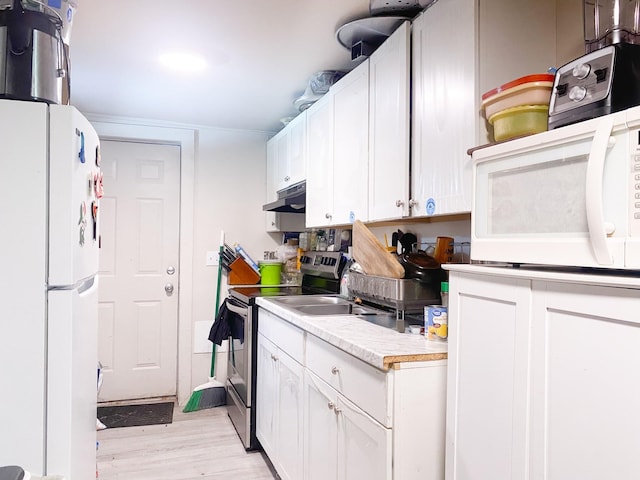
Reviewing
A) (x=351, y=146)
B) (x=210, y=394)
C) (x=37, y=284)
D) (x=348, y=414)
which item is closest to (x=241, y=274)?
(x=210, y=394)

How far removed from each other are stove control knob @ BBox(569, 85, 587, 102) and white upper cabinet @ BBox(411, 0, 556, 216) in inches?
16.1

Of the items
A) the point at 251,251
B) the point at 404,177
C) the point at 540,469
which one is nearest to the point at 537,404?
the point at 540,469

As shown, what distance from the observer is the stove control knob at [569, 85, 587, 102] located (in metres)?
1.00

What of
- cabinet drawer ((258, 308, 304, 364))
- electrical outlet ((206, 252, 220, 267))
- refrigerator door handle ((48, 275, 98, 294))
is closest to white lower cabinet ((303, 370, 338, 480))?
cabinet drawer ((258, 308, 304, 364))

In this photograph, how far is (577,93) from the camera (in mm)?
1017

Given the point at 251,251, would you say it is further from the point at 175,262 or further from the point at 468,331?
the point at 468,331

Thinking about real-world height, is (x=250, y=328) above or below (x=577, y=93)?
below

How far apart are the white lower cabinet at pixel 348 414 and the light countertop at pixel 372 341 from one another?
3 cm

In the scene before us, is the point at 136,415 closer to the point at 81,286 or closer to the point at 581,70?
the point at 81,286

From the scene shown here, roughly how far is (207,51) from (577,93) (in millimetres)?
1757

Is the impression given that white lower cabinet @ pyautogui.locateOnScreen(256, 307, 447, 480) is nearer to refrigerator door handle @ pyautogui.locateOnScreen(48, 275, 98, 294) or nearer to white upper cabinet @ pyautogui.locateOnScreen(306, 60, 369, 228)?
white upper cabinet @ pyautogui.locateOnScreen(306, 60, 369, 228)

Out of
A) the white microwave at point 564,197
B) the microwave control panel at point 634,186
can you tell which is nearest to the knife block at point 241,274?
the white microwave at point 564,197

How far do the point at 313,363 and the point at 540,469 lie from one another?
3.45 ft

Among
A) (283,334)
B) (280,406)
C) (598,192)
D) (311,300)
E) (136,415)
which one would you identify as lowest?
(136,415)
